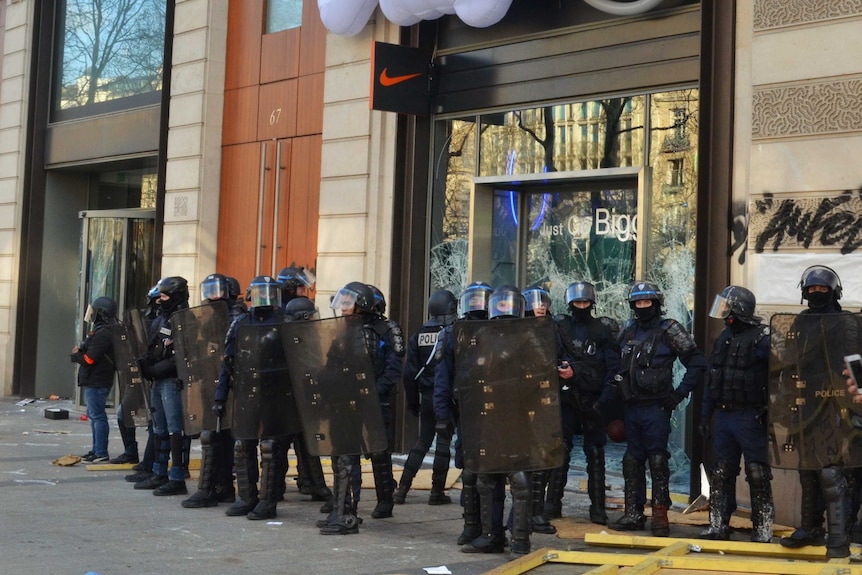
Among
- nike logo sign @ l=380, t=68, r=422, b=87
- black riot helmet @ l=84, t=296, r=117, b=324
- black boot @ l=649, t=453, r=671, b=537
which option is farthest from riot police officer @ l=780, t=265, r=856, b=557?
black riot helmet @ l=84, t=296, r=117, b=324

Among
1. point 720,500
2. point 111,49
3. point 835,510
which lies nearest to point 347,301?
point 720,500

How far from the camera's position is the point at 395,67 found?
11.9 meters

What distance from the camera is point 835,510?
23.5 ft

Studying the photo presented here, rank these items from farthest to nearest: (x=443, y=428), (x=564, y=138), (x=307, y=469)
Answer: (x=564, y=138) < (x=307, y=469) < (x=443, y=428)

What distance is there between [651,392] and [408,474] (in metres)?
2.22

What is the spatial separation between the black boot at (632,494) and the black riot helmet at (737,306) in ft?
4.13

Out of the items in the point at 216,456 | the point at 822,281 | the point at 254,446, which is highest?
the point at 822,281

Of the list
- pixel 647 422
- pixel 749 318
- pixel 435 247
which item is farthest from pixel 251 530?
pixel 435 247

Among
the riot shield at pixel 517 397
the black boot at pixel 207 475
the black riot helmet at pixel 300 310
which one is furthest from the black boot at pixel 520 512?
the black boot at pixel 207 475

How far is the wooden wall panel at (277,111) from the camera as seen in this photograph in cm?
1380

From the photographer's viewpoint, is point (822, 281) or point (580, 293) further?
point (580, 293)

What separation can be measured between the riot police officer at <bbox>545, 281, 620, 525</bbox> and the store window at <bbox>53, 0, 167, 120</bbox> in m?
9.14

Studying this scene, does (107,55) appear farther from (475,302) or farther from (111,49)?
(475,302)

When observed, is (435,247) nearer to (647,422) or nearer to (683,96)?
(683,96)
